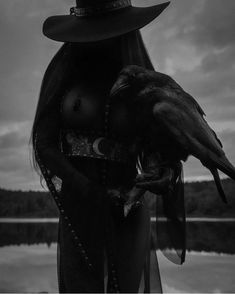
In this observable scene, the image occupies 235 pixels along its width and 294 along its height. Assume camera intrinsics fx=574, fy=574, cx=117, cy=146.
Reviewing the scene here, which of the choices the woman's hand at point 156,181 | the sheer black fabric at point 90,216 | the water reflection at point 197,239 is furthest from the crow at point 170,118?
the water reflection at point 197,239

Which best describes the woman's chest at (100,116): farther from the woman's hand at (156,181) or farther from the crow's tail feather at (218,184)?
the crow's tail feather at (218,184)

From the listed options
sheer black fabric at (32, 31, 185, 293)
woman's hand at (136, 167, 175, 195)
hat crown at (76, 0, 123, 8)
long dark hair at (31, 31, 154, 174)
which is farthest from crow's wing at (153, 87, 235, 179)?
hat crown at (76, 0, 123, 8)

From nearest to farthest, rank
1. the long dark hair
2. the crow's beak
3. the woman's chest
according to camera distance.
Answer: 1. the crow's beak
2. the woman's chest
3. the long dark hair

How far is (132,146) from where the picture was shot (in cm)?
300

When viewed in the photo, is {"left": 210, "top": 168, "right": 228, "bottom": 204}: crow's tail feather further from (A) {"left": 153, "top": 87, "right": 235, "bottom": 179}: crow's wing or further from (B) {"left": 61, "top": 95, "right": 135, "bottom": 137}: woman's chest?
(B) {"left": 61, "top": 95, "right": 135, "bottom": 137}: woman's chest

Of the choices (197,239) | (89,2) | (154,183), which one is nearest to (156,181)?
(154,183)

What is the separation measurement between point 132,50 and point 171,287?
408 centimetres

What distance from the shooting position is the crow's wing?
2689mm

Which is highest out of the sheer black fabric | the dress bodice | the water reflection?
the dress bodice

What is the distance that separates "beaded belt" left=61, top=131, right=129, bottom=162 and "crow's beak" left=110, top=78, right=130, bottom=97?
270 millimetres

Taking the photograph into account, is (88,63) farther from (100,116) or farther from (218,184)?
(218,184)

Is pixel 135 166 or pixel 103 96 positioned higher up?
pixel 103 96

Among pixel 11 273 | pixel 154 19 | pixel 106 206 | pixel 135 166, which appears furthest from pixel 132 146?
pixel 11 273

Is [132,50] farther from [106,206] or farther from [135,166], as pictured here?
[106,206]
